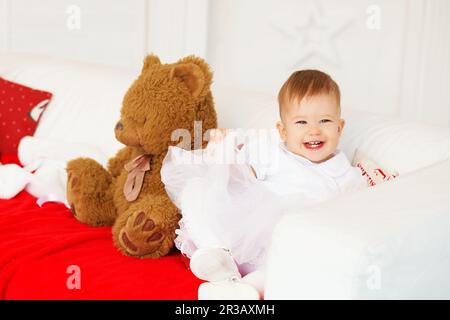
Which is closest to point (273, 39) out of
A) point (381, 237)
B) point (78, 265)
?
point (78, 265)

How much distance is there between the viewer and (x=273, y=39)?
110 inches

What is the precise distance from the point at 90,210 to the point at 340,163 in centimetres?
65

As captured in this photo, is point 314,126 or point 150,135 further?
point 150,135

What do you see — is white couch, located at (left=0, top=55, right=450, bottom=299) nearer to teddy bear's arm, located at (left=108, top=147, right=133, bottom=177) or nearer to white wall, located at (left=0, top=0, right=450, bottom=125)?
teddy bear's arm, located at (left=108, top=147, right=133, bottom=177)

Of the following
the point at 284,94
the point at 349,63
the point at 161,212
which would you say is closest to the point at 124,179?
the point at 161,212

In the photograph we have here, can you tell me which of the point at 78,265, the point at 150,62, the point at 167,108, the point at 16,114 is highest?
the point at 150,62

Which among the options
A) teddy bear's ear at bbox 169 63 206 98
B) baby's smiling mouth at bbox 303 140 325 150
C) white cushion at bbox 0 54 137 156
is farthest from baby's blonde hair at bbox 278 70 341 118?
white cushion at bbox 0 54 137 156

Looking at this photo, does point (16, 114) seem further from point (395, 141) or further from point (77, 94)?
point (395, 141)

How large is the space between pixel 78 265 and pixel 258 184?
0.44 metres

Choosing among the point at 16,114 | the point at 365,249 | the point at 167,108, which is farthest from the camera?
the point at 16,114

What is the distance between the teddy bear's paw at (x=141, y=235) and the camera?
55.8 inches

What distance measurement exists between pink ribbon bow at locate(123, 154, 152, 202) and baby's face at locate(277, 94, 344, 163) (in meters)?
Result: 0.37

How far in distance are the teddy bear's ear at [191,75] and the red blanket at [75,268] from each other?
41 centimetres
